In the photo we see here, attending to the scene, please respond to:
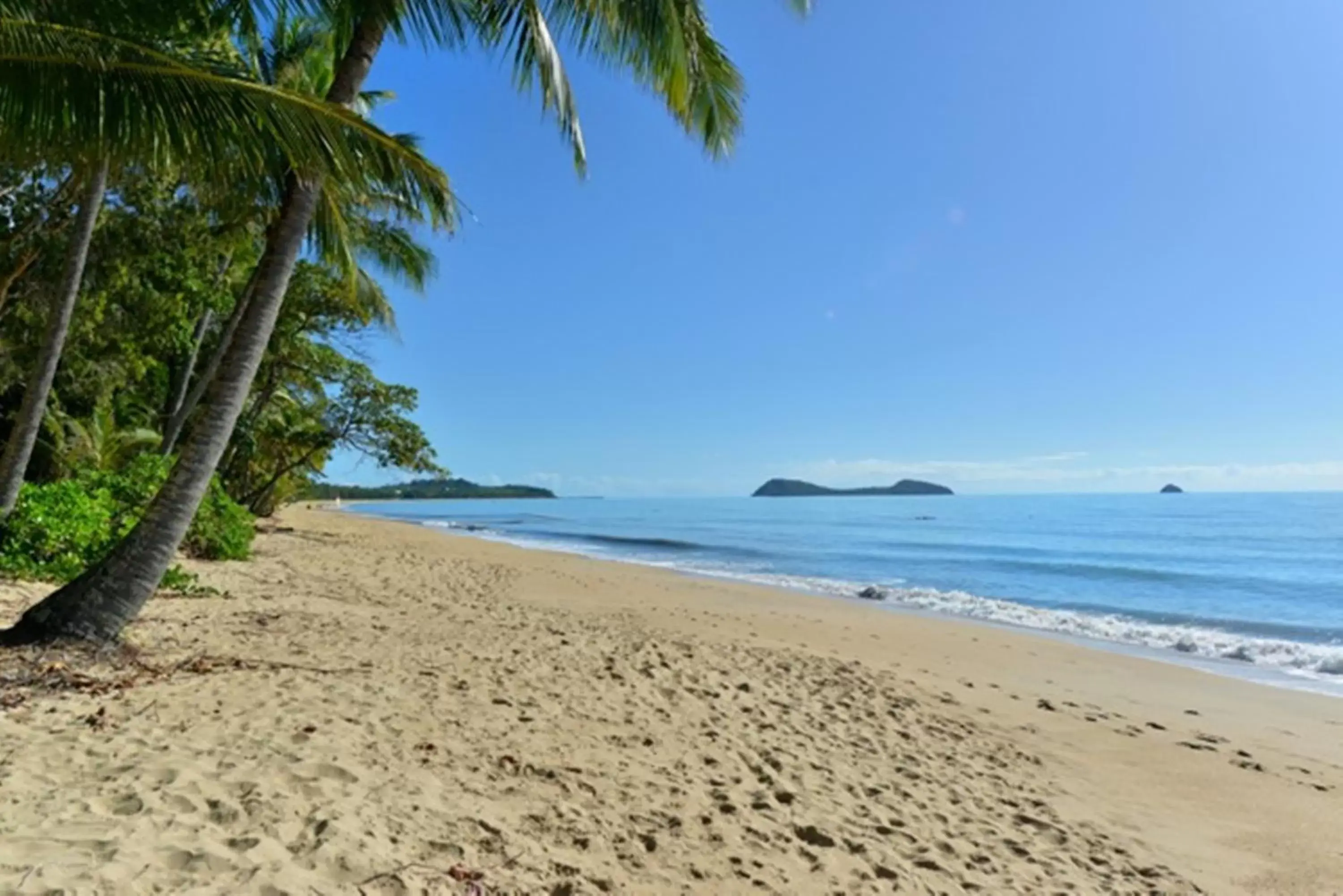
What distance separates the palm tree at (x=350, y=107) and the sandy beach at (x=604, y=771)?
50 centimetres

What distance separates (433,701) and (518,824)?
1.70m

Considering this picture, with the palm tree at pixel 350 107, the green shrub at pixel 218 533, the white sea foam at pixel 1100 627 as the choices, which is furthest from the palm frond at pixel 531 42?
the white sea foam at pixel 1100 627

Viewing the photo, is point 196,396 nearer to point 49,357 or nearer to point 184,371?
point 184,371

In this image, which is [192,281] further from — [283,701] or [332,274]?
[283,701]

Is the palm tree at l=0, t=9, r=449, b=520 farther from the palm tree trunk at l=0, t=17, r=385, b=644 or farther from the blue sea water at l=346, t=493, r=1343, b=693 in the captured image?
the blue sea water at l=346, t=493, r=1343, b=693

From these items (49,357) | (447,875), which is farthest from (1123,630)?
(49,357)

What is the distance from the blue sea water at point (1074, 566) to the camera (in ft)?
40.1

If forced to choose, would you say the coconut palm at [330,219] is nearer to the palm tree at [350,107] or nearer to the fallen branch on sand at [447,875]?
the palm tree at [350,107]

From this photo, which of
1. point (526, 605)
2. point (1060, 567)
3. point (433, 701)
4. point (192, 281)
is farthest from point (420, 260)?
point (1060, 567)

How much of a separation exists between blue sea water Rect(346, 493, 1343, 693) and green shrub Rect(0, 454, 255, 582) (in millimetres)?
12097

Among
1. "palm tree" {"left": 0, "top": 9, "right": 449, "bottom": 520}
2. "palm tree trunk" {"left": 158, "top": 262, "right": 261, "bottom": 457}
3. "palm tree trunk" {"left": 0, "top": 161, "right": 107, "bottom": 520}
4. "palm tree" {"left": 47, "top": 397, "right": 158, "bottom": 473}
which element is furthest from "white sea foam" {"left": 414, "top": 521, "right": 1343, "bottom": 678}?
"palm tree trunk" {"left": 0, "top": 161, "right": 107, "bottom": 520}

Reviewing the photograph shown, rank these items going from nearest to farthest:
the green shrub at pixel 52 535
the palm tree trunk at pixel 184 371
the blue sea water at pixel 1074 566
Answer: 1. the green shrub at pixel 52 535
2. the blue sea water at pixel 1074 566
3. the palm tree trunk at pixel 184 371

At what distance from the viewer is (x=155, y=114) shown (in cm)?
389

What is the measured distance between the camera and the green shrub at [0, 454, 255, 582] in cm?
724
